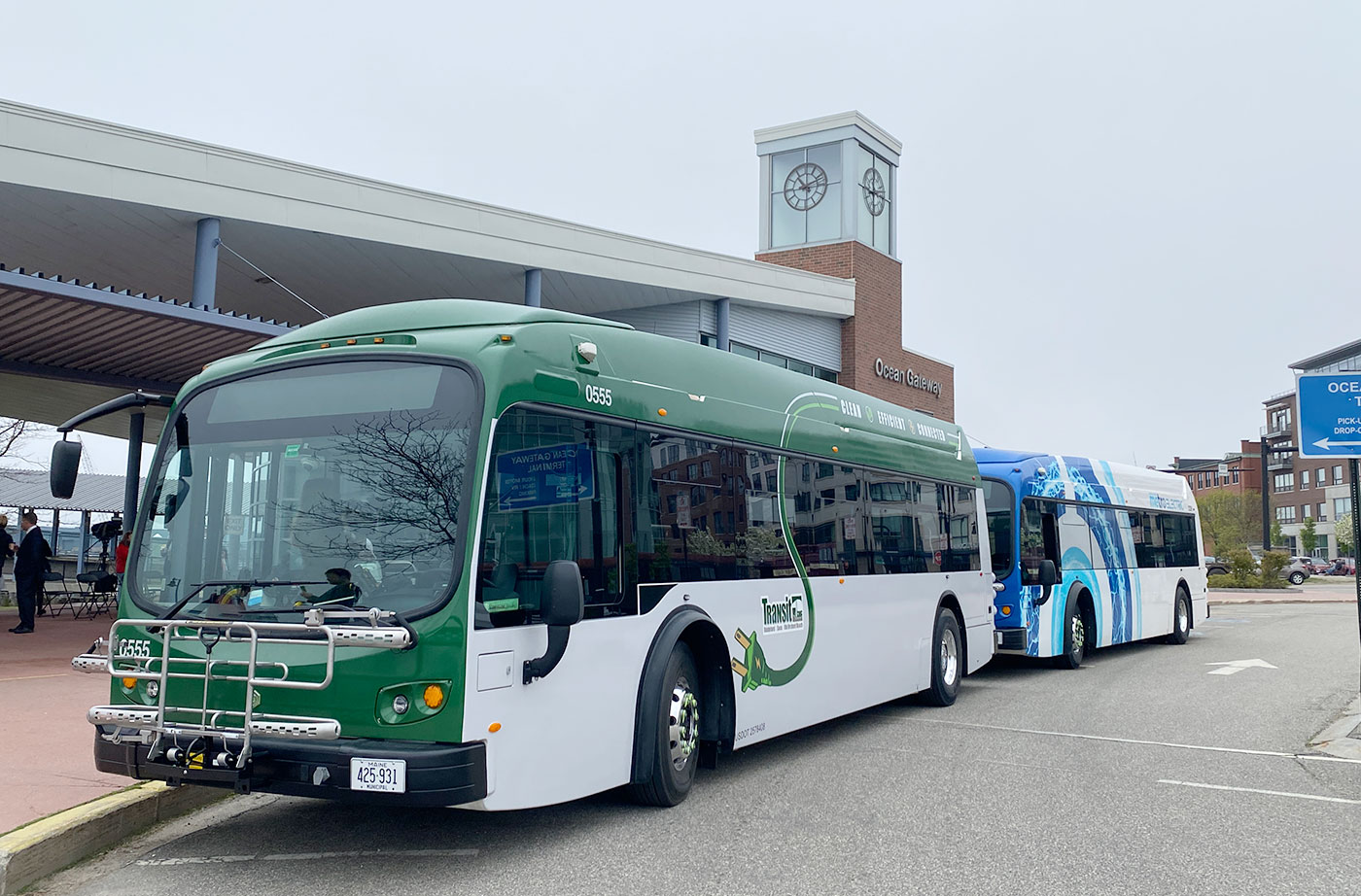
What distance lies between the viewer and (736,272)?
928 inches

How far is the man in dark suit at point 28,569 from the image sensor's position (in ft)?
52.5

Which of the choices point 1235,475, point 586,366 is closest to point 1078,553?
point 586,366

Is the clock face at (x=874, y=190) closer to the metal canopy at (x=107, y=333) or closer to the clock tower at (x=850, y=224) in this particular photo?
the clock tower at (x=850, y=224)

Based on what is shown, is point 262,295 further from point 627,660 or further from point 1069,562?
point 627,660

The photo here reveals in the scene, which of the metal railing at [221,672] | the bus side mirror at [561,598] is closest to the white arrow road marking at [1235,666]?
the bus side mirror at [561,598]

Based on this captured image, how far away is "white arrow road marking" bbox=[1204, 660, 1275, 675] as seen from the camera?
15242 mm

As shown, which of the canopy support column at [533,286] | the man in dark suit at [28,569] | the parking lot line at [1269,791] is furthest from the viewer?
the canopy support column at [533,286]

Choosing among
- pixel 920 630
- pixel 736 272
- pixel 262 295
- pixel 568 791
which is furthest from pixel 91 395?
pixel 568 791

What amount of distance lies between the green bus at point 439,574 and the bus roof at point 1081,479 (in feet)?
26.0

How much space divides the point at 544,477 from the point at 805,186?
81.1ft

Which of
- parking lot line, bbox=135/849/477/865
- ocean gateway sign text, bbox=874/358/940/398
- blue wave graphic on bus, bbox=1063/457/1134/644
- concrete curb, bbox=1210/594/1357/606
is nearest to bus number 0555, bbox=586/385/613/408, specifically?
parking lot line, bbox=135/849/477/865

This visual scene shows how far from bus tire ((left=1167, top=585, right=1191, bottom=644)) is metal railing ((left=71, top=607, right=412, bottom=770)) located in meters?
17.2

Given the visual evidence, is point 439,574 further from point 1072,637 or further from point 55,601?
point 55,601

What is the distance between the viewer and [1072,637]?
15352 millimetres
